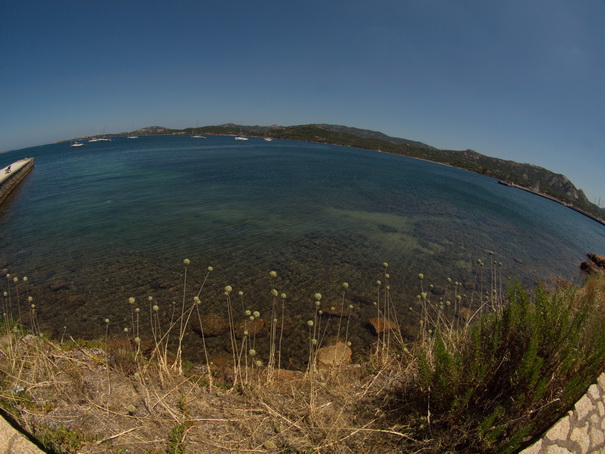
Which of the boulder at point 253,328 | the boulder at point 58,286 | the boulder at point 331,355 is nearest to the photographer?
the boulder at point 331,355

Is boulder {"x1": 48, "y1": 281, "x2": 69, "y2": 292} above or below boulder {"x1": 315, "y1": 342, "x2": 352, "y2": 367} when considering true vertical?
above

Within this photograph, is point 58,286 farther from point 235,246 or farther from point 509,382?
point 509,382

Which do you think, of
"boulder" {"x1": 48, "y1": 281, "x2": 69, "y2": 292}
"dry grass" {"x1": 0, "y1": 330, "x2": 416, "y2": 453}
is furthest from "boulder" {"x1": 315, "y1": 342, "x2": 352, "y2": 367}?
"boulder" {"x1": 48, "y1": 281, "x2": 69, "y2": 292}

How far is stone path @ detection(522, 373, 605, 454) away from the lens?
3.23 meters

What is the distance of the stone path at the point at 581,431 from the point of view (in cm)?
323

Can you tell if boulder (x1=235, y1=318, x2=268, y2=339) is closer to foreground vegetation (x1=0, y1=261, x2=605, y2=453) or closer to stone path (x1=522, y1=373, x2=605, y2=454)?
foreground vegetation (x1=0, y1=261, x2=605, y2=453)

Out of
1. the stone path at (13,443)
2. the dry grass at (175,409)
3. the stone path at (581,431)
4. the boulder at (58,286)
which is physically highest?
the stone path at (581,431)

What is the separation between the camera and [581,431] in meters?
3.51

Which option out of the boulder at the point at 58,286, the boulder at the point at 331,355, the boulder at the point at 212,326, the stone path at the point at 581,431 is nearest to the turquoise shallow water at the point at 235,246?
the boulder at the point at 58,286

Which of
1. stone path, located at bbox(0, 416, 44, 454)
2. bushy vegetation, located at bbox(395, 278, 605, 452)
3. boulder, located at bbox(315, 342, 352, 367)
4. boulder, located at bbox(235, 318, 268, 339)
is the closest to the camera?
stone path, located at bbox(0, 416, 44, 454)

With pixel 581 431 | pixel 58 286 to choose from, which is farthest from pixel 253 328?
pixel 58 286

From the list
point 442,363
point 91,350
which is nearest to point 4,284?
point 91,350

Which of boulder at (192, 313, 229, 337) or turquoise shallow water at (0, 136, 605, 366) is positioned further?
turquoise shallow water at (0, 136, 605, 366)

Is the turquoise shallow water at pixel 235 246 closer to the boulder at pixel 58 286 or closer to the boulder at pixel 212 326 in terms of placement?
the boulder at pixel 58 286
